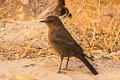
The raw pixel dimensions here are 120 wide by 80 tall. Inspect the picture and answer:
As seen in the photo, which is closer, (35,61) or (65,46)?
(65,46)

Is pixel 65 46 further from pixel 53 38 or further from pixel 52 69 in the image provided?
pixel 52 69

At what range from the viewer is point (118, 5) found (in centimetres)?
796

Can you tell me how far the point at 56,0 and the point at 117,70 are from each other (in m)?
3.60

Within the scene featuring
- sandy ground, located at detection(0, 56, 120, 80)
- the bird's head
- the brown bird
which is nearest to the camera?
sandy ground, located at detection(0, 56, 120, 80)

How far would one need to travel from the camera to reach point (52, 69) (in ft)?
20.6

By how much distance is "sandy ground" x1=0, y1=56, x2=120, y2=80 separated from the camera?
5812 mm

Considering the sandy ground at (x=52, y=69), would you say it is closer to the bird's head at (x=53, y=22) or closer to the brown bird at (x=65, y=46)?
the brown bird at (x=65, y=46)

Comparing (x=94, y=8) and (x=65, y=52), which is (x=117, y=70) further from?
(x=94, y=8)

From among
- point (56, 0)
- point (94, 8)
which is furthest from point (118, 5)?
point (56, 0)

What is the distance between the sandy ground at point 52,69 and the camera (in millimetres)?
5812

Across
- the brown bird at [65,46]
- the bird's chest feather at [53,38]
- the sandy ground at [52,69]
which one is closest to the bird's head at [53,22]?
the brown bird at [65,46]

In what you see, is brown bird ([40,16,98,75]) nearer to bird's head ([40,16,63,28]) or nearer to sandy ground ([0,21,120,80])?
bird's head ([40,16,63,28])

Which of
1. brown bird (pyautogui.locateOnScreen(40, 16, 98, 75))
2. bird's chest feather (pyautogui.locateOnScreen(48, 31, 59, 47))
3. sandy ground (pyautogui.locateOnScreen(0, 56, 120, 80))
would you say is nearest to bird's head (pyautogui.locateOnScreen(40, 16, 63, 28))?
brown bird (pyautogui.locateOnScreen(40, 16, 98, 75))

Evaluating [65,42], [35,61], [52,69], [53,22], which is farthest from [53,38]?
[35,61]
